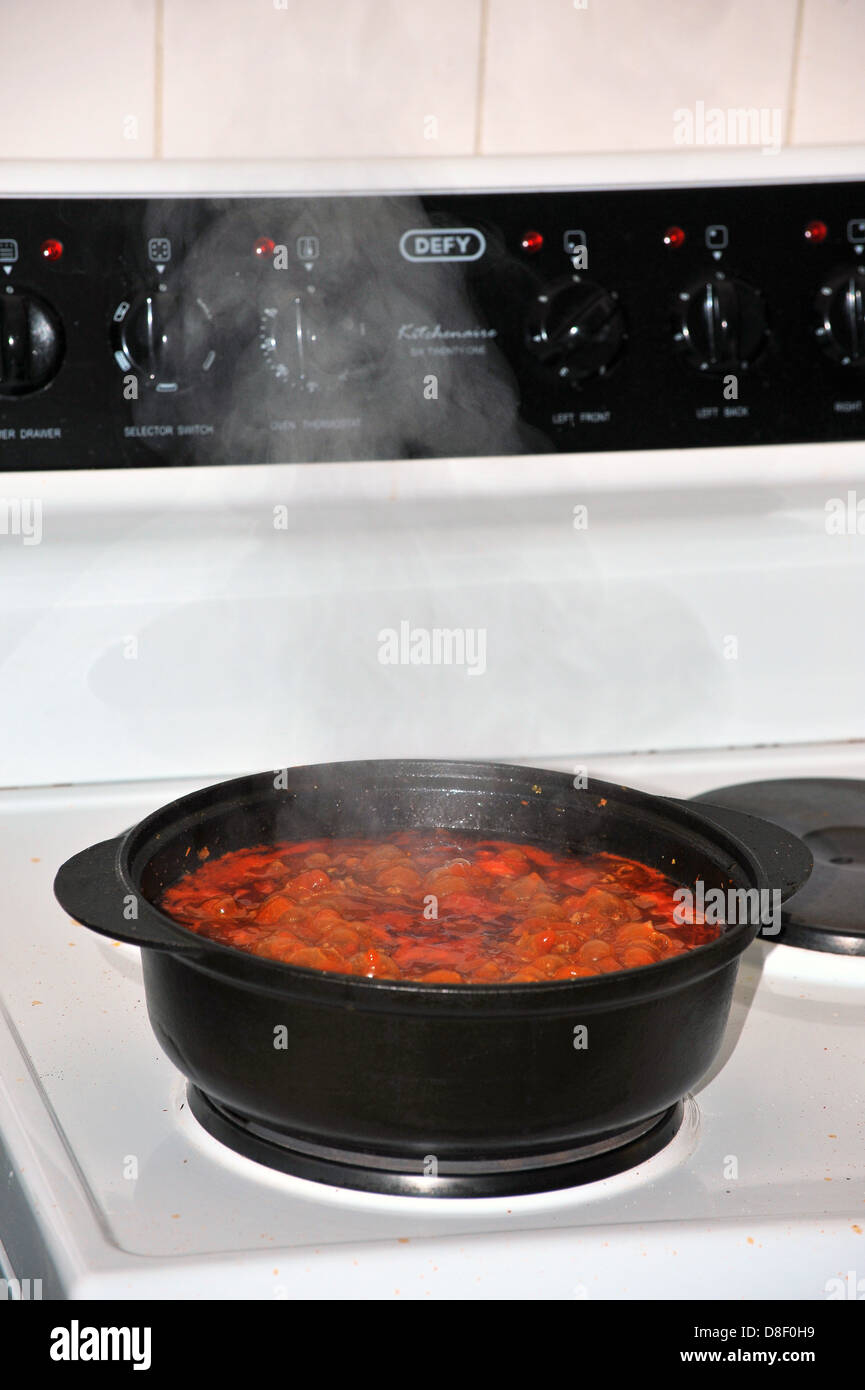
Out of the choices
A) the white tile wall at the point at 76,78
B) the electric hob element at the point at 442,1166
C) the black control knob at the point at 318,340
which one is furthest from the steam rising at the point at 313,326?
the electric hob element at the point at 442,1166

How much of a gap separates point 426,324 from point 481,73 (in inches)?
8.9

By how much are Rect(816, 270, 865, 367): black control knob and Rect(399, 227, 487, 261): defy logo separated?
10.3 inches

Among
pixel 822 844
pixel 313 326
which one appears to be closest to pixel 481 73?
pixel 313 326

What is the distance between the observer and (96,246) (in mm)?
917

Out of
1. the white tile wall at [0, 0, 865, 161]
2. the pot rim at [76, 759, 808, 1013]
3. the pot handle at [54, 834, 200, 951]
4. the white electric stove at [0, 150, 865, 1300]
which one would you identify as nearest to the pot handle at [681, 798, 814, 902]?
the pot rim at [76, 759, 808, 1013]

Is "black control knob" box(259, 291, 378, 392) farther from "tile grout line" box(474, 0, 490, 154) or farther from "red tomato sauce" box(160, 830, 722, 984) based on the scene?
"red tomato sauce" box(160, 830, 722, 984)

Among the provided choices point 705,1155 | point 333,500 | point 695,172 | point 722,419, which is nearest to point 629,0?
point 695,172

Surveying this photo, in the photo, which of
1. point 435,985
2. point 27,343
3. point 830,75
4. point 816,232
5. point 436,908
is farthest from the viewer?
point 830,75

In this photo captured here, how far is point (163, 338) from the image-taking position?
922 millimetres

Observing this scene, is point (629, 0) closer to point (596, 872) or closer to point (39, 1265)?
point (596, 872)

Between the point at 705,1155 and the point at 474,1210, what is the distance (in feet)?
0.40

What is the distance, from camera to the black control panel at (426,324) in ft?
3.03

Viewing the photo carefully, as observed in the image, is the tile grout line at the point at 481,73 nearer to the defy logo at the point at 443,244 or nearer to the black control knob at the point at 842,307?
the defy logo at the point at 443,244

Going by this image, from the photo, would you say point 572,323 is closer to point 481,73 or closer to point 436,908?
point 481,73
